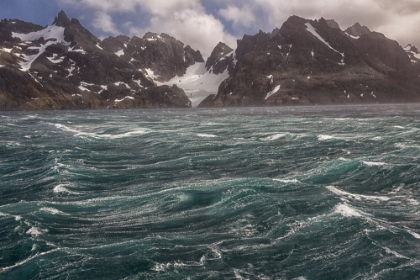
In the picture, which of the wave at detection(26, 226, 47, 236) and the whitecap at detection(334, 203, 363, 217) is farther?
the whitecap at detection(334, 203, 363, 217)

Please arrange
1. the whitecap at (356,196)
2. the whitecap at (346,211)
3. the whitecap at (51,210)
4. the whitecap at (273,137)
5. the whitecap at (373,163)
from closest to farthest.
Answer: the whitecap at (346,211) → the whitecap at (51,210) → the whitecap at (356,196) → the whitecap at (373,163) → the whitecap at (273,137)

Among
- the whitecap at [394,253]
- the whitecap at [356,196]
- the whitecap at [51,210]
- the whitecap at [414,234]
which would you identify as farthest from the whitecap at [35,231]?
the whitecap at [414,234]

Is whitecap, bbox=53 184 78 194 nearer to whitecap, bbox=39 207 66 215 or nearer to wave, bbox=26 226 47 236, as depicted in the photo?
whitecap, bbox=39 207 66 215

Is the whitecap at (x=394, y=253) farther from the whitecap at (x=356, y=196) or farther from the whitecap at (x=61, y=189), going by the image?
the whitecap at (x=61, y=189)

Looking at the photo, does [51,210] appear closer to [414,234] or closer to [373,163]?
[414,234]

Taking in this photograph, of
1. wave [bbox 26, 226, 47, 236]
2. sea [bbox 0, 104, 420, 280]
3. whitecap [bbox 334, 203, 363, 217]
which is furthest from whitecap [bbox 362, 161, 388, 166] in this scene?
wave [bbox 26, 226, 47, 236]

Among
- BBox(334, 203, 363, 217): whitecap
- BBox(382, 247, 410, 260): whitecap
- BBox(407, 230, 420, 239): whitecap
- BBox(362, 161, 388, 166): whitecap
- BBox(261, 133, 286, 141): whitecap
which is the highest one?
BBox(362, 161, 388, 166): whitecap

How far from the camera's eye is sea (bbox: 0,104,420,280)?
16.2 meters

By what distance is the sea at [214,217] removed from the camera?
16.2 metres

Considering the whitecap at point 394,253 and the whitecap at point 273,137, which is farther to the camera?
the whitecap at point 273,137

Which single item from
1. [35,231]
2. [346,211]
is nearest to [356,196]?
[346,211]

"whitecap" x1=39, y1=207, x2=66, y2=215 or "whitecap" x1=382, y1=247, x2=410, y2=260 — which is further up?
"whitecap" x1=382, y1=247, x2=410, y2=260

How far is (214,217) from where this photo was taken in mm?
22203

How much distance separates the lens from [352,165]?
111ft
